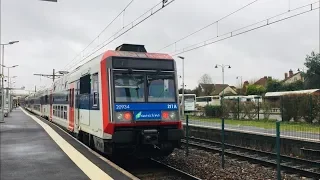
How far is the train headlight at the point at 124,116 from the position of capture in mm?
10070

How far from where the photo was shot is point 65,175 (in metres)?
8.18

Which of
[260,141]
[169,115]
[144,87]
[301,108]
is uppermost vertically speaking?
[144,87]

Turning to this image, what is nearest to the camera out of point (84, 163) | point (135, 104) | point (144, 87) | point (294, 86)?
point (84, 163)

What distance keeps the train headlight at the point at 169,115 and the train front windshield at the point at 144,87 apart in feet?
1.15

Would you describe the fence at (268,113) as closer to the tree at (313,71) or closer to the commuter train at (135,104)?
the commuter train at (135,104)

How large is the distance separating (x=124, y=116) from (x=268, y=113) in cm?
2269

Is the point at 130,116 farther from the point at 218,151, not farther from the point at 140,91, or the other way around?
the point at 218,151

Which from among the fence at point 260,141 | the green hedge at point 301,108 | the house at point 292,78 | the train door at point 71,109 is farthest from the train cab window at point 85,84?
the house at point 292,78

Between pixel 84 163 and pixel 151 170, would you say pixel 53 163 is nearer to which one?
pixel 84 163

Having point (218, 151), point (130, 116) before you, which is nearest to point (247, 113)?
point (218, 151)

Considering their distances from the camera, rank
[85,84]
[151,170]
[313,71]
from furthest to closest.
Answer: [313,71] → [85,84] → [151,170]

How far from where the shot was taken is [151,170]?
1089cm

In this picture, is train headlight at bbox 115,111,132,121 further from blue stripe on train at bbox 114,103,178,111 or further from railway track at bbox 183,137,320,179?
railway track at bbox 183,137,320,179

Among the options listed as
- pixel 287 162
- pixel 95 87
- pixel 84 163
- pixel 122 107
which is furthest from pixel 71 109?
pixel 287 162
